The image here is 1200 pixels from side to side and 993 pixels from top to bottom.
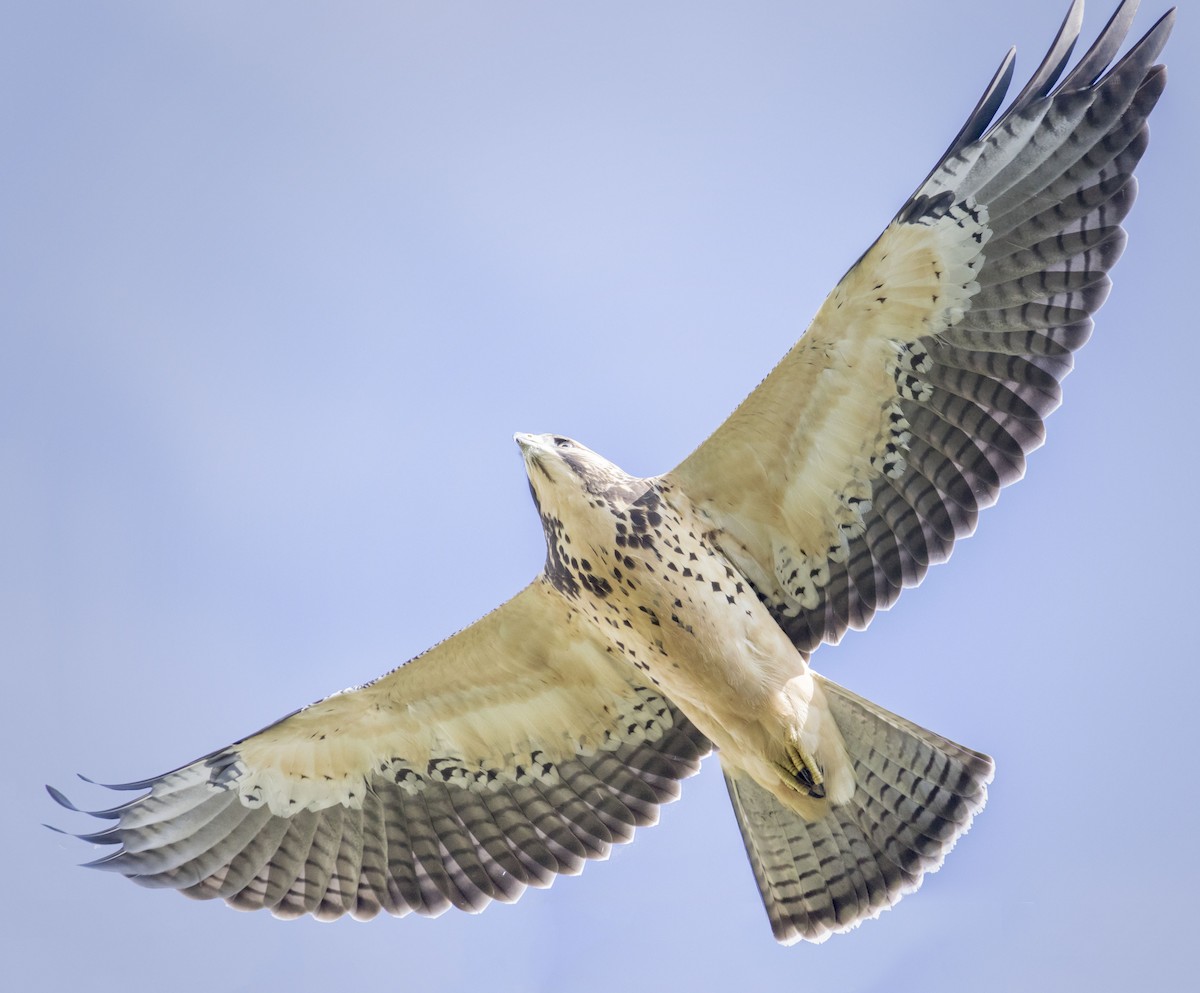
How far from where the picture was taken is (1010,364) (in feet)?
23.4

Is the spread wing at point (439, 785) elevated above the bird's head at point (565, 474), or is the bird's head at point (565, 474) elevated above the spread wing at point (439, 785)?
the bird's head at point (565, 474)

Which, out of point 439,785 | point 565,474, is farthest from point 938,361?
point 439,785

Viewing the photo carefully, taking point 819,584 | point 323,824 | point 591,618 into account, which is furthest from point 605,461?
point 323,824

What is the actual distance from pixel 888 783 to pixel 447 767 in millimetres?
2451

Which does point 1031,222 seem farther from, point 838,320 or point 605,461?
point 605,461

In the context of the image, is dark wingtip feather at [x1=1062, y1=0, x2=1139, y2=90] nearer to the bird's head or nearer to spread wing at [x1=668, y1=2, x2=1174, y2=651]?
spread wing at [x1=668, y1=2, x2=1174, y2=651]

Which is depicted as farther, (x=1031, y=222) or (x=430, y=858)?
(x=430, y=858)

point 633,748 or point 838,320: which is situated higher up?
point 838,320

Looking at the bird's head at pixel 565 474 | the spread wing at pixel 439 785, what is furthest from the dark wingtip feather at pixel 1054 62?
the spread wing at pixel 439 785

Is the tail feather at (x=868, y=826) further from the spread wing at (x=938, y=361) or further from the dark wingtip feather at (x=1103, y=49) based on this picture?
the dark wingtip feather at (x=1103, y=49)

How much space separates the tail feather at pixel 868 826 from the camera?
25.0 ft

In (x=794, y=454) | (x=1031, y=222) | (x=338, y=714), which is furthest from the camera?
(x=338, y=714)

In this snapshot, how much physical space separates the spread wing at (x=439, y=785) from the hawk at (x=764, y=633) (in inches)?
0.5

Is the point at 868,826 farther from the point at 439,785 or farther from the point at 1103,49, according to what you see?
the point at 1103,49
